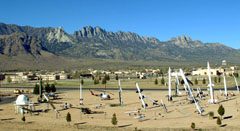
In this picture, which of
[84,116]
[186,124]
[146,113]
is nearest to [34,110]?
[84,116]

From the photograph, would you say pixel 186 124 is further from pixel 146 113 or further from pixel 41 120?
pixel 41 120

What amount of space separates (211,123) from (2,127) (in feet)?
78.3

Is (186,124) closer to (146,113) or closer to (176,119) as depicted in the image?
(176,119)

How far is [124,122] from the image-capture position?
54.6 meters

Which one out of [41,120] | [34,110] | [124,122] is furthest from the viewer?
[34,110]

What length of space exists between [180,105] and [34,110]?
23329 mm

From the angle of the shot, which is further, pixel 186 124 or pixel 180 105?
pixel 180 105

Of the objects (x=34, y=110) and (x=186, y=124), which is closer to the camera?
(x=186, y=124)

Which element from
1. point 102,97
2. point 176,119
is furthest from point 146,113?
point 102,97

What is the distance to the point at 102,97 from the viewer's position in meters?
89.8

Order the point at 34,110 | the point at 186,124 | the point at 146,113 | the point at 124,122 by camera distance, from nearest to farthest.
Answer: the point at 186,124 → the point at 124,122 → the point at 146,113 → the point at 34,110

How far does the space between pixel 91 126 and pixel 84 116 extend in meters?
10.4

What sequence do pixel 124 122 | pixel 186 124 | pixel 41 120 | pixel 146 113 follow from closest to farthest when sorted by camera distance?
pixel 186 124 < pixel 124 122 < pixel 41 120 < pixel 146 113

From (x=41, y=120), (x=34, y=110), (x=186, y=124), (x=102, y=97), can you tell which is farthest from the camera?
(x=102, y=97)
